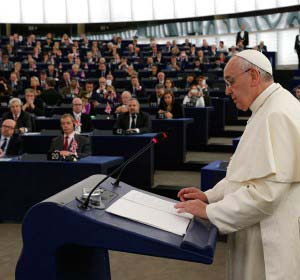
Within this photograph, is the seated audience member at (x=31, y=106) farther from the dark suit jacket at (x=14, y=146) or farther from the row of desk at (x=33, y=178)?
the row of desk at (x=33, y=178)

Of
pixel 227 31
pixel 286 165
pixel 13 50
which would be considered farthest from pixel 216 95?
pixel 227 31

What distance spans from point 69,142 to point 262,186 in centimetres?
448

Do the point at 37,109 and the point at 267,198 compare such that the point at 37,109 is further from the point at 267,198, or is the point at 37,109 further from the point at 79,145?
the point at 267,198

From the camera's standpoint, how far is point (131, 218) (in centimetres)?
177

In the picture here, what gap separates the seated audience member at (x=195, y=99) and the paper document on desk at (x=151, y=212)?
22.3ft

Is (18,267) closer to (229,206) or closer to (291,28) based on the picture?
(229,206)

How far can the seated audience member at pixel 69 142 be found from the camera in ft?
19.9

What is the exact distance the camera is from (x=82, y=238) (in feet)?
5.69

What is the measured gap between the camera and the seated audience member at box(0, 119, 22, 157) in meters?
6.30

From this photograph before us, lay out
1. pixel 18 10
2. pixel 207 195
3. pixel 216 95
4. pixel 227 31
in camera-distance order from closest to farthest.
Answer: pixel 207 195, pixel 216 95, pixel 227 31, pixel 18 10

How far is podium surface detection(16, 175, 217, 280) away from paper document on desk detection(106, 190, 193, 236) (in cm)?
2

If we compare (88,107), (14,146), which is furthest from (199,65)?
(14,146)

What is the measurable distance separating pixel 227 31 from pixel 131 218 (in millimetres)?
20664

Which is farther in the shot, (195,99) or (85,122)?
(195,99)
